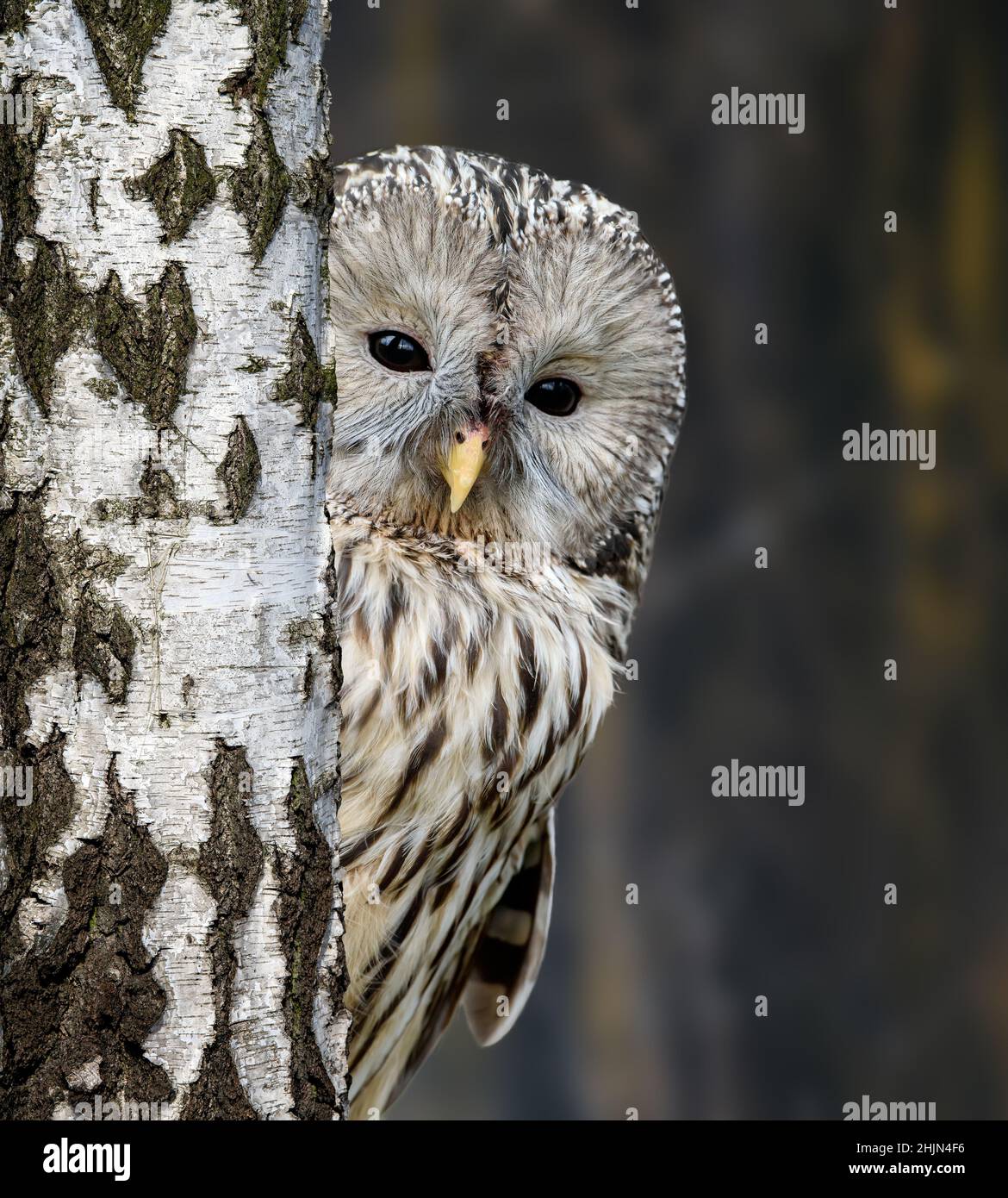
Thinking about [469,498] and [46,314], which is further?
[469,498]

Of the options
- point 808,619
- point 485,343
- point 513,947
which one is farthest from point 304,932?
point 808,619

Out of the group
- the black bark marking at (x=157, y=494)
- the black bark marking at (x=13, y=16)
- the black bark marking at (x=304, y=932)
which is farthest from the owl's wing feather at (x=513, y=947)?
the black bark marking at (x=13, y=16)

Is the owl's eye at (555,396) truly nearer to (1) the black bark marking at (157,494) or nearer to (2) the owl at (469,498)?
(2) the owl at (469,498)

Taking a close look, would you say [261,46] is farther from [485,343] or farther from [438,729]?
[438,729]

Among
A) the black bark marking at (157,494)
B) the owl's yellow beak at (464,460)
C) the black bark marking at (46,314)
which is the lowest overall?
the black bark marking at (157,494)

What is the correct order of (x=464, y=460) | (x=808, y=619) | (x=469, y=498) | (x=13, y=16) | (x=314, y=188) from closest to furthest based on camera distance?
(x=13, y=16)
(x=314, y=188)
(x=464, y=460)
(x=469, y=498)
(x=808, y=619)

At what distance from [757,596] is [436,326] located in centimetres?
253

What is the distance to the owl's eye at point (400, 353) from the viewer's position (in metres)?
2.30

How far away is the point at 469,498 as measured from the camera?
7.79ft

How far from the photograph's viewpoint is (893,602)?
4.55 metres

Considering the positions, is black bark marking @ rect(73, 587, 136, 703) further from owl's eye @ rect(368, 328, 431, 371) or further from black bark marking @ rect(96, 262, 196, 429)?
owl's eye @ rect(368, 328, 431, 371)

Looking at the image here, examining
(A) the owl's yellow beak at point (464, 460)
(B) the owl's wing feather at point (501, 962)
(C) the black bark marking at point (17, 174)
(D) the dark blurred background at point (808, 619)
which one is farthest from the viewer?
(D) the dark blurred background at point (808, 619)

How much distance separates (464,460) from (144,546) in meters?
0.99

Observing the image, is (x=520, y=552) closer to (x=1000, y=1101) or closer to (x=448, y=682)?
(x=448, y=682)
